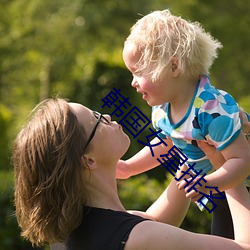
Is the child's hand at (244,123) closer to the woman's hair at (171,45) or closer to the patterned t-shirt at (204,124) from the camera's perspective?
the patterned t-shirt at (204,124)

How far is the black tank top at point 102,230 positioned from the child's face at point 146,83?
0.55 metres

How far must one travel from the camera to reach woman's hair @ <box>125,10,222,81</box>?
2.99 metres

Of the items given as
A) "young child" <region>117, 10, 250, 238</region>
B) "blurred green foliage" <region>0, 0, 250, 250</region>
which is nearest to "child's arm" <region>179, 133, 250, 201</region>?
"young child" <region>117, 10, 250, 238</region>

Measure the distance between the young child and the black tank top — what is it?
12.0 inches

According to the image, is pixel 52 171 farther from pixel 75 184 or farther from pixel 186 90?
pixel 186 90

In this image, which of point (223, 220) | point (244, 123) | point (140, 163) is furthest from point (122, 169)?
point (244, 123)

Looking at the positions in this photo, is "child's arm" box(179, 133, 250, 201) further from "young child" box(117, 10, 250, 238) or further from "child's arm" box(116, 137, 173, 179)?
"child's arm" box(116, 137, 173, 179)

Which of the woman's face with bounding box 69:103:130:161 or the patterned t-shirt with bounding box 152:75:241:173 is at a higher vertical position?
the patterned t-shirt with bounding box 152:75:241:173

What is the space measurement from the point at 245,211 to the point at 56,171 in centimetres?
78

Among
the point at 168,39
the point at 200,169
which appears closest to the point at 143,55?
the point at 168,39

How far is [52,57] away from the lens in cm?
1496

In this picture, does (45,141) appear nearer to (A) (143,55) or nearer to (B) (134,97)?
(A) (143,55)

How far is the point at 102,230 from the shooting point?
2.79 metres

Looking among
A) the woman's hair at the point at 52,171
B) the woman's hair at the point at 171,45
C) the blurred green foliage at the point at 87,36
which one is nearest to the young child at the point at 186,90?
the woman's hair at the point at 171,45
